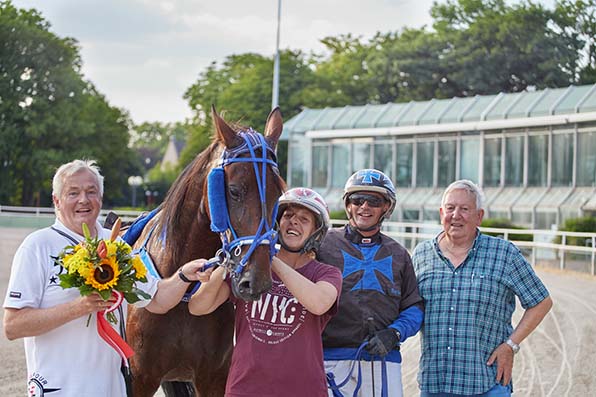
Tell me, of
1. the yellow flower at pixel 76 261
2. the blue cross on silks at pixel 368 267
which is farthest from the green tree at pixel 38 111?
the yellow flower at pixel 76 261

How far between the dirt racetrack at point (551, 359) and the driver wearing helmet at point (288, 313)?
3.63 meters

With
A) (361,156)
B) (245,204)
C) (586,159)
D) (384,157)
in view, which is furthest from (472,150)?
(245,204)

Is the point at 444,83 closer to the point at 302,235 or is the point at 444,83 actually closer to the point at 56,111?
the point at 56,111


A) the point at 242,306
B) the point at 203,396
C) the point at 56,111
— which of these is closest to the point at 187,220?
the point at 242,306

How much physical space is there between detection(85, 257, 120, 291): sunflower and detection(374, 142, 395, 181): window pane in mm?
29832

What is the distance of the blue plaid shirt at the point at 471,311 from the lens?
4125 millimetres

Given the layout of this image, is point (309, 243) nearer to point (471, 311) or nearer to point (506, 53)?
point (471, 311)

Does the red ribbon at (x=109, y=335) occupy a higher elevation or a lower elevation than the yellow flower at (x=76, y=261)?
lower

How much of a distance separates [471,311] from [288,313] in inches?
44.5

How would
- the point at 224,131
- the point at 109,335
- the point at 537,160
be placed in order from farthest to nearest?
1. the point at 537,160
2. the point at 224,131
3. the point at 109,335

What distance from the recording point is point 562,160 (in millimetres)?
27562

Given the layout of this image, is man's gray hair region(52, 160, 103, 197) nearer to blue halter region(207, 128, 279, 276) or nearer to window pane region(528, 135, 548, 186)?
blue halter region(207, 128, 279, 276)

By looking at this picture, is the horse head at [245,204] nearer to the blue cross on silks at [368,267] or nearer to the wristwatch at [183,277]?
the wristwatch at [183,277]

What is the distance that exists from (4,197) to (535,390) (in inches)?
1537
